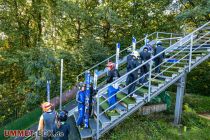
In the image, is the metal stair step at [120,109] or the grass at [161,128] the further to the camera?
the grass at [161,128]

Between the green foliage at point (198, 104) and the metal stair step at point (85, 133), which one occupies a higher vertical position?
the metal stair step at point (85, 133)

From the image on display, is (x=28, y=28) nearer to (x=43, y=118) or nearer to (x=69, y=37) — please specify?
(x=69, y=37)

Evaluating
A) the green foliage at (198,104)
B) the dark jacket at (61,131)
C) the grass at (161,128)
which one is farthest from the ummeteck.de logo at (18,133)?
the green foliage at (198,104)

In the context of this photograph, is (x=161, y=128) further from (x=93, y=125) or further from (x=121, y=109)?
(x=93, y=125)

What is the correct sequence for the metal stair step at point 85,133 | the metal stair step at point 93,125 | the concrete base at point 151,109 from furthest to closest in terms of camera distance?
the concrete base at point 151,109 → the metal stair step at point 93,125 → the metal stair step at point 85,133

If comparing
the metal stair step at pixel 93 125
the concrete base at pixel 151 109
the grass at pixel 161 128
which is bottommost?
the grass at pixel 161 128

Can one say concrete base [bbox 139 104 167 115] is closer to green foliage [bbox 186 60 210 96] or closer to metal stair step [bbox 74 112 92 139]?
metal stair step [bbox 74 112 92 139]

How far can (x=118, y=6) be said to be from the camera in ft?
50.5

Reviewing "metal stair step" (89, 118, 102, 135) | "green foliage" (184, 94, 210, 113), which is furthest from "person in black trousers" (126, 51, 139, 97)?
"green foliage" (184, 94, 210, 113)

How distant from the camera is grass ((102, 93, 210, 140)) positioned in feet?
23.0

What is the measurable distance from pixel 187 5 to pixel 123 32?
4.71 m

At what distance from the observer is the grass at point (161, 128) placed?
23.0 feet

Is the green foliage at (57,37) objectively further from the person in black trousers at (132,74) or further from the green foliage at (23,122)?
the person in black trousers at (132,74)

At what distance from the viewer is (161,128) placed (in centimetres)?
768
